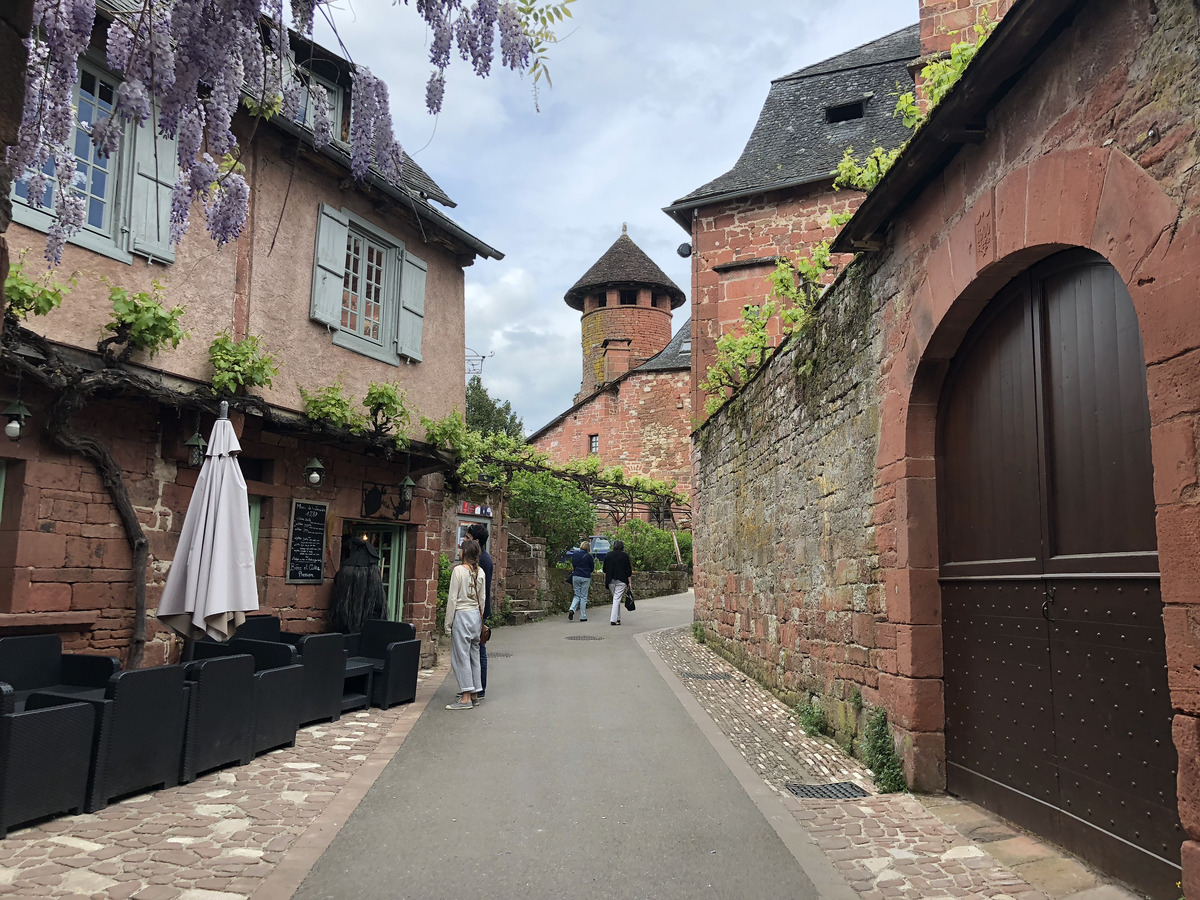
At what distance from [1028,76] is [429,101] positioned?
2.71 meters

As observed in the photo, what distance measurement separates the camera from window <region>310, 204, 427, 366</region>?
9.59 m

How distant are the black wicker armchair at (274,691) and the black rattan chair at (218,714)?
0.12 m

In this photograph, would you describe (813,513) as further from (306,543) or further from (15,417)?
(15,417)

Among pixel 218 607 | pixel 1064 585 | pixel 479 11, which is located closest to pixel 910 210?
pixel 1064 585

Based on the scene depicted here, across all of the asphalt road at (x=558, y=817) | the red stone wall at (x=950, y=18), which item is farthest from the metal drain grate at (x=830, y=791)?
the red stone wall at (x=950, y=18)

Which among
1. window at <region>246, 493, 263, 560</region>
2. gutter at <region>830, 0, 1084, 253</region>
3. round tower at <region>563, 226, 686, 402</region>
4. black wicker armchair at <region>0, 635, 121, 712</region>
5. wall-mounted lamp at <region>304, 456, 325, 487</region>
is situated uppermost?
round tower at <region>563, 226, 686, 402</region>

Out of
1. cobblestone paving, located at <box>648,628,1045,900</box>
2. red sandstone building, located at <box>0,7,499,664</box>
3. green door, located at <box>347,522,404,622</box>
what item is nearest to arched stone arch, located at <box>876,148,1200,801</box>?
cobblestone paving, located at <box>648,628,1045,900</box>

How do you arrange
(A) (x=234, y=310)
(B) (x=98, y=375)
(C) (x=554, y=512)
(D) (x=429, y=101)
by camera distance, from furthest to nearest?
(C) (x=554, y=512) → (A) (x=234, y=310) → (B) (x=98, y=375) → (D) (x=429, y=101)

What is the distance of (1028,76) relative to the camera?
12.9 feet

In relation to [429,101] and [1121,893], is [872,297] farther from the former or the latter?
[1121,893]

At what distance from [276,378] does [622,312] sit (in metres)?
28.2

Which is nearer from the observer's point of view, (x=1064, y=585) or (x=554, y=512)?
(x=1064, y=585)

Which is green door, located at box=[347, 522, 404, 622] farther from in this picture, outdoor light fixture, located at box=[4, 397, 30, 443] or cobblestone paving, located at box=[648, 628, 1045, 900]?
cobblestone paving, located at box=[648, 628, 1045, 900]

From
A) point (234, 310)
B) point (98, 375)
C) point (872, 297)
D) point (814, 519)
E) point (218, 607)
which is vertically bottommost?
point (218, 607)
